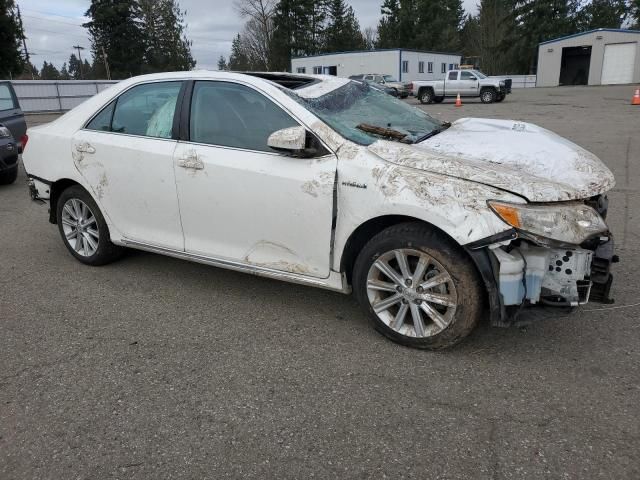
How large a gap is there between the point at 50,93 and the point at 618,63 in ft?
143

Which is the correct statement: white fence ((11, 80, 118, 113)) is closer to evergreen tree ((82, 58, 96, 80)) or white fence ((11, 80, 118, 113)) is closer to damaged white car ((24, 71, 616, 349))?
damaged white car ((24, 71, 616, 349))

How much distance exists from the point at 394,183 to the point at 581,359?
1.54 metres

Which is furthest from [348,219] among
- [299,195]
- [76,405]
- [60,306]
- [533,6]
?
[533,6]

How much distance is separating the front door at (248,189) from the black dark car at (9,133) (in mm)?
5829

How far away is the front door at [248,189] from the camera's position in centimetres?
341

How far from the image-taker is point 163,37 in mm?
62406

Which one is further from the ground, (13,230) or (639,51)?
(639,51)

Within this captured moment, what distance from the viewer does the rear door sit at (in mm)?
10211

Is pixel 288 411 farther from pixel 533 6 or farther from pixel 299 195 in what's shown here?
pixel 533 6

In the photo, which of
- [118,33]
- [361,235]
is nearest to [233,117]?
[361,235]

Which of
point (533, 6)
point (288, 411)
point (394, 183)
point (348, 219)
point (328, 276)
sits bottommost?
point (288, 411)

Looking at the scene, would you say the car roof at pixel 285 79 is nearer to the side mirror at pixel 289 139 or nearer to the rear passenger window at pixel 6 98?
the side mirror at pixel 289 139

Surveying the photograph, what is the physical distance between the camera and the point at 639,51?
43.8 metres

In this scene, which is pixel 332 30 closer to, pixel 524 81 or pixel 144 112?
pixel 524 81
